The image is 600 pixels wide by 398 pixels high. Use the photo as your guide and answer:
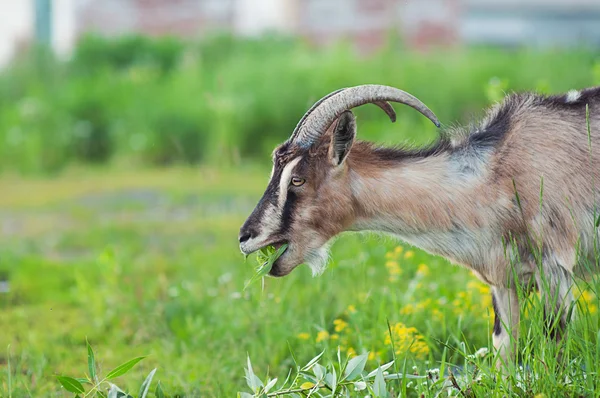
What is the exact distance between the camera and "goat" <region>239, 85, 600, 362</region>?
3865 mm

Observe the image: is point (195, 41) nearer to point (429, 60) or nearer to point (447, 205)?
point (429, 60)

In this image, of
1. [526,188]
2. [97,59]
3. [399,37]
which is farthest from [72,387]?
[97,59]

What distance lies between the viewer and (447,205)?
4.03 meters

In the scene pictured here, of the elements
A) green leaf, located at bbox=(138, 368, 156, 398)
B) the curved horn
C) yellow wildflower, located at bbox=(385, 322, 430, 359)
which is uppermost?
the curved horn

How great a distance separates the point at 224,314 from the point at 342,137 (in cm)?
187

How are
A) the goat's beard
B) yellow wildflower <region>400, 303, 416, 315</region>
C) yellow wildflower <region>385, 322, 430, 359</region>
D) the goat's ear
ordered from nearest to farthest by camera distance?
the goat's ear, the goat's beard, yellow wildflower <region>385, 322, 430, 359</region>, yellow wildflower <region>400, 303, 416, 315</region>

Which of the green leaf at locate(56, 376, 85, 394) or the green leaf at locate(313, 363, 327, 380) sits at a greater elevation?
the green leaf at locate(313, 363, 327, 380)

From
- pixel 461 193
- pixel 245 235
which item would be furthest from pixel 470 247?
pixel 245 235

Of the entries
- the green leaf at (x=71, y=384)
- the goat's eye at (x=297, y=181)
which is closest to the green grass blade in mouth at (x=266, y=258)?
the goat's eye at (x=297, y=181)

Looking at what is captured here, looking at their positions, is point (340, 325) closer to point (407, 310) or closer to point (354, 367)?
point (407, 310)

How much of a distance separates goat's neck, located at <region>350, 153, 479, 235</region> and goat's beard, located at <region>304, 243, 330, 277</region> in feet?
0.52

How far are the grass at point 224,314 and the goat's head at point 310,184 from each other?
479 mm

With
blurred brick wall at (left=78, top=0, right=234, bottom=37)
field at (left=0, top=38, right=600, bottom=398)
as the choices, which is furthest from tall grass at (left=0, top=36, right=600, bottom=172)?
blurred brick wall at (left=78, top=0, right=234, bottom=37)

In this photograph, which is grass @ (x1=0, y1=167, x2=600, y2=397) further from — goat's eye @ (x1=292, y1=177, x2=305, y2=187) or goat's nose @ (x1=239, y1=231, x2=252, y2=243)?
goat's eye @ (x1=292, y1=177, x2=305, y2=187)
